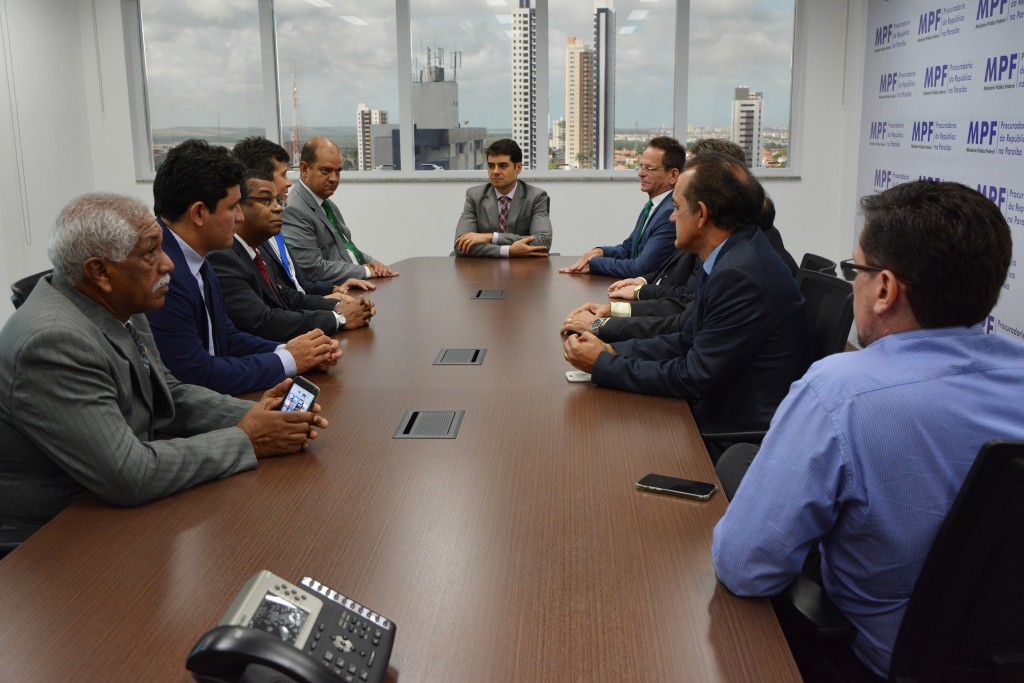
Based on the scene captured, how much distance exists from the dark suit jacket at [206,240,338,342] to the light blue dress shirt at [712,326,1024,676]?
2.13 meters

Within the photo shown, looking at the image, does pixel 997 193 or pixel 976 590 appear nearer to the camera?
pixel 976 590

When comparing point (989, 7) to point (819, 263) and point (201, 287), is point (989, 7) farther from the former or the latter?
point (201, 287)

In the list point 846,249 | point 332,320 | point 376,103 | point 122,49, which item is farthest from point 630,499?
point 122,49

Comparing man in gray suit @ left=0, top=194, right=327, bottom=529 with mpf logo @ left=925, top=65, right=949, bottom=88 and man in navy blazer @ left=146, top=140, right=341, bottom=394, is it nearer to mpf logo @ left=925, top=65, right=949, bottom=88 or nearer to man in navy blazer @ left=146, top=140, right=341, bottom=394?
man in navy blazer @ left=146, top=140, right=341, bottom=394

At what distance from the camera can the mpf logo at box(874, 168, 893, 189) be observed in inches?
236

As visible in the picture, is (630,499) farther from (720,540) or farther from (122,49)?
(122,49)

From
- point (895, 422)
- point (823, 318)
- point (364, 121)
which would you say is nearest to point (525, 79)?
point (364, 121)

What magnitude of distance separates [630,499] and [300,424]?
0.77 meters

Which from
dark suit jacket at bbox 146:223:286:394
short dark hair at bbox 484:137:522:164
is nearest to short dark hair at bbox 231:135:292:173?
dark suit jacket at bbox 146:223:286:394

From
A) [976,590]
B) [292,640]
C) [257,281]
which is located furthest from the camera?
[257,281]

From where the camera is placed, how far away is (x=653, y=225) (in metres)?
4.68

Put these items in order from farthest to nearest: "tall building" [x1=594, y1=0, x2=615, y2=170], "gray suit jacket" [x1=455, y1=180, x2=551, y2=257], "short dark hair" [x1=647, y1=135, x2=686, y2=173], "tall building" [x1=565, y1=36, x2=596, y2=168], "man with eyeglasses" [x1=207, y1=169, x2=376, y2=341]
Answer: "tall building" [x1=565, y1=36, x2=596, y2=168], "tall building" [x1=594, y1=0, x2=615, y2=170], "gray suit jacket" [x1=455, y1=180, x2=551, y2=257], "short dark hair" [x1=647, y1=135, x2=686, y2=173], "man with eyeglasses" [x1=207, y1=169, x2=376, y2=341]

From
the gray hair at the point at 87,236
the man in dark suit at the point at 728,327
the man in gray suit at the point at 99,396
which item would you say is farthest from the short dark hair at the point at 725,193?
the gray hair at the point at 87,236

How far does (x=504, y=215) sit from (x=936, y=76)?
8.86 ft
